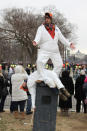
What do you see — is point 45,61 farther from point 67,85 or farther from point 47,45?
point 67,85

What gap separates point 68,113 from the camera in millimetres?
8453

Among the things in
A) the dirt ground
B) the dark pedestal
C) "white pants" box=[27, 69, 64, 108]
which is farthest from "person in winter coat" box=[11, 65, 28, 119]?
the dark pedestal

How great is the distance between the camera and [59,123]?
23.9 ft

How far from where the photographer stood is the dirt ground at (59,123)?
6750 millimetres

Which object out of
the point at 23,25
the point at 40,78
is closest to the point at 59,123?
the point at 40,78

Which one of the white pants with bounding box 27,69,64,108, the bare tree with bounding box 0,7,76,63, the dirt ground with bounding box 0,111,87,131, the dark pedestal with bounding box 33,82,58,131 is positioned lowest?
the dirt ground with bounding box 0,111,87,131

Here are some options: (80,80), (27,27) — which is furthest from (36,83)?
(27,27)

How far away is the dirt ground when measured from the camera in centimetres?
675

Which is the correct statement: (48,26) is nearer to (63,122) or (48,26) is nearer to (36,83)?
(36,83)

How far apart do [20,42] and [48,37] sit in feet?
89.4

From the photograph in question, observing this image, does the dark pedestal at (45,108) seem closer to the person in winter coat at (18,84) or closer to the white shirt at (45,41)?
the white shirt at (45,41)

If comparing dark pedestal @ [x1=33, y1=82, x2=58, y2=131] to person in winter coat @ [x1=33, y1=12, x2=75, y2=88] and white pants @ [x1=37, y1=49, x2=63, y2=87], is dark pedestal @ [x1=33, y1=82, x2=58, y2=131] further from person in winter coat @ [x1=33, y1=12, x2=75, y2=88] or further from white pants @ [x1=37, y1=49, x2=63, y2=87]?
person in winter coat @ [x1=33, y1=12, x2=75, y2=88]

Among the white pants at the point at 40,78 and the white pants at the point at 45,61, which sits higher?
the white pants at the point at 45,61

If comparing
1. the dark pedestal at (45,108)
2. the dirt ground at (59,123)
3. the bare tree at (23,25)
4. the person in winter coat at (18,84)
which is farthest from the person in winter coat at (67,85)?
the bare tree at (23,25)
